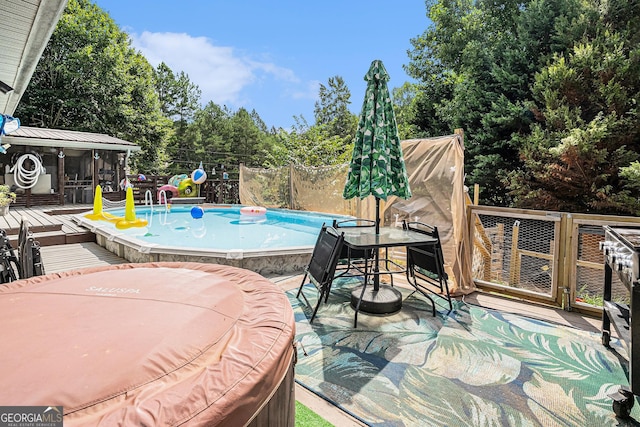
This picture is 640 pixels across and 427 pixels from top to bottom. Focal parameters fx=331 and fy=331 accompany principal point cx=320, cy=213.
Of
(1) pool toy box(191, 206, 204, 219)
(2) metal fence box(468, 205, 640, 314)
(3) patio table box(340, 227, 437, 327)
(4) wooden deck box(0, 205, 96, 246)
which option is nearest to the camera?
(3) patio table box(340, 227, 437, 327)

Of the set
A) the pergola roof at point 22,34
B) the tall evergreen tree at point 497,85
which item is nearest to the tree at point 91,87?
the pergola roof at point 22,34

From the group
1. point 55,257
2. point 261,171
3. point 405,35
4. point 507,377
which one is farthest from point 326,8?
point 507,377

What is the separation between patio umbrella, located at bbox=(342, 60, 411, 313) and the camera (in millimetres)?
3559

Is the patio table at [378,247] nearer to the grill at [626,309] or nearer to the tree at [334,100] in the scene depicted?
the grill at [626,309]

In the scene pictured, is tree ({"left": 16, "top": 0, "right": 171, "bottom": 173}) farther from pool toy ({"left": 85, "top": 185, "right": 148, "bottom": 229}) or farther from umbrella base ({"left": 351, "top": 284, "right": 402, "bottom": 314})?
umbrella base ({"left": 351, "top": 284, "right": 402, "bottom": 314})

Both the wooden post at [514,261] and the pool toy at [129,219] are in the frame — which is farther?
the pool toy at [129,219]

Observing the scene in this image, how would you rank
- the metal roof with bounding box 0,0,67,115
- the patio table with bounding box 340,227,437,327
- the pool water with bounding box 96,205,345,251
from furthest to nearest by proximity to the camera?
the pool water with bounding box 96,205,345,251 < the metal roof with bounding box 0,0,67,115 < the patio table with bounding box 340,227,437,327

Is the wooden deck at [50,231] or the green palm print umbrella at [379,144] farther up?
the green palm print umbrella at [379,144]

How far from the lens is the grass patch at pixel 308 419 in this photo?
77.9 inches

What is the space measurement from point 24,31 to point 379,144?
440 cm

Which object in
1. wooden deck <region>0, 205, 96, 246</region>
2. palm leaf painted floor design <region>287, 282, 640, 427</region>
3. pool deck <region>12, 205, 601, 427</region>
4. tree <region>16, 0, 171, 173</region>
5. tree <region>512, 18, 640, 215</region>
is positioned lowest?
palm leaf painted floor design <region>287, 282, 640, 427</region>

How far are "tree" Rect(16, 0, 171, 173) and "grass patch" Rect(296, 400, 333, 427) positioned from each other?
20913mm

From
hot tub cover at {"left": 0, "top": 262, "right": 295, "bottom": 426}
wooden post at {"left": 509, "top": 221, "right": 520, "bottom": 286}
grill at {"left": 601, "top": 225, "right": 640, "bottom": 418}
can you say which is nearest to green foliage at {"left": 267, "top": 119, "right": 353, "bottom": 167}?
wooden post at {"left": 509, "top": 221, "right": 520, "bottom": 286}

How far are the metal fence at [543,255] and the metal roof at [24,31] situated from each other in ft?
18.0
